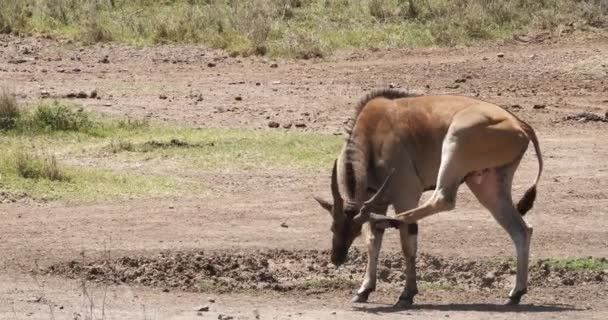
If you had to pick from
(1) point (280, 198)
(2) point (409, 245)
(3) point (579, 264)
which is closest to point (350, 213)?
(2) point (409, 245)

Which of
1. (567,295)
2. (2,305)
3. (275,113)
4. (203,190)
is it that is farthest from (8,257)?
(275,113)

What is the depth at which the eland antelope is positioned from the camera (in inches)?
428

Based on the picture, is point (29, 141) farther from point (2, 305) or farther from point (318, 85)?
point (2, 305)

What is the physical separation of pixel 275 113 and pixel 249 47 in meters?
4.48

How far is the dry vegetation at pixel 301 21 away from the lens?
2464 cm

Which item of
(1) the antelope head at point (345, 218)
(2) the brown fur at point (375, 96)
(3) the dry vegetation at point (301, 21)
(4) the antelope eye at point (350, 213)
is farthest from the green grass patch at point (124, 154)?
(3) the dry vegetation at point (301, 21)

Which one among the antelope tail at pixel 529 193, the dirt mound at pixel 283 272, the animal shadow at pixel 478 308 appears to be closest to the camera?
the animal shadow at pixel 478 308

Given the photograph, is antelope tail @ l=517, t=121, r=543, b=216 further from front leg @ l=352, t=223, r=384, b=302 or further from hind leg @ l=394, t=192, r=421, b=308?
front leg @ l=352, t=223, r=384, b=302

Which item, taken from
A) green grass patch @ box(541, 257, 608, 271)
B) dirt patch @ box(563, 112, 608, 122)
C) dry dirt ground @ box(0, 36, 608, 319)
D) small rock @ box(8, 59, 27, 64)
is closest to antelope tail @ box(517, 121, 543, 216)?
dry dirt ground @ box(0, 36, 608, 319)

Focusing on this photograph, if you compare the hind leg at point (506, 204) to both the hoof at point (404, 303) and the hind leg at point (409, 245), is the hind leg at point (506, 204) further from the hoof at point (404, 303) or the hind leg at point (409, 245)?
the hoof at point (404, 303)

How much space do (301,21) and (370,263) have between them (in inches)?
617

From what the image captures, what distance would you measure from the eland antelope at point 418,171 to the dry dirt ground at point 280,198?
0.41m

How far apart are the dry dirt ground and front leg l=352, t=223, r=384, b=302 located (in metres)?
0.13

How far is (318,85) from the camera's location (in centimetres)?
2159
